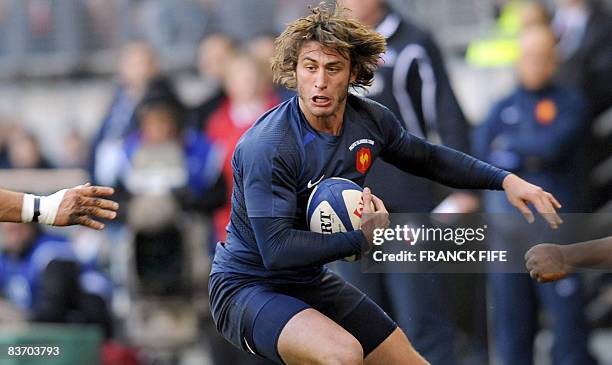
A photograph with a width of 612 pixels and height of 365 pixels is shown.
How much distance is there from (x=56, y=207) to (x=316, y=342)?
4.07 feet

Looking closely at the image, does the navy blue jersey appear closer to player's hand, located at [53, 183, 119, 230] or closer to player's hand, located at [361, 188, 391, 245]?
player's hand, located at [361, 188, 391, 245]

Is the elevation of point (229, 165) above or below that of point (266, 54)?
below

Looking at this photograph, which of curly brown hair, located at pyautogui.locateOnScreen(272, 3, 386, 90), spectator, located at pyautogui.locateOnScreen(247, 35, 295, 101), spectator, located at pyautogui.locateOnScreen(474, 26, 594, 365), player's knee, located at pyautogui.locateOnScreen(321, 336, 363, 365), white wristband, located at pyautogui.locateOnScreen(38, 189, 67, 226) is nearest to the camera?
player's knee, located at pyautogui.locateOnScreen(321, 336, 363, 365)

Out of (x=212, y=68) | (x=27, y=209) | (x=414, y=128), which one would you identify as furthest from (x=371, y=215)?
(x=212, y=68)

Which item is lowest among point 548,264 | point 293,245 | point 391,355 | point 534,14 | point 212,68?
point 391,355

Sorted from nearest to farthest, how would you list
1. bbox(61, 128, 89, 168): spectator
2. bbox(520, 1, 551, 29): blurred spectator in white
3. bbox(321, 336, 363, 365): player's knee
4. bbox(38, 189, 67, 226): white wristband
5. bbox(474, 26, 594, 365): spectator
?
bbox(321, 336, 363, 365): player's knee, bbox(38, 189, 67, 226): white wristband, bbox(520, 1, 551, 29): blurred spectator in white, bbox(474, 26, 594, 365): spectator, bbox(61, 128, 89, 168): spectator

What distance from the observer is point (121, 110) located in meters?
7.67

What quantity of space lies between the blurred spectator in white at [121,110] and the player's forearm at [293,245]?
274 cm

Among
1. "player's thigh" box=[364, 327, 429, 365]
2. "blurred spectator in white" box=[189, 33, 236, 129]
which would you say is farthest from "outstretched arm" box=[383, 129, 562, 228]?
"blurred spectator in white" box=[189, 33, 236, 129]

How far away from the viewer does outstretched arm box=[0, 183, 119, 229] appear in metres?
5.21

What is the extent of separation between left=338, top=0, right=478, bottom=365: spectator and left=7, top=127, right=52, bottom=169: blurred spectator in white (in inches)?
82.9

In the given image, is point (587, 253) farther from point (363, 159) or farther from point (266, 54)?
point (266, 54)

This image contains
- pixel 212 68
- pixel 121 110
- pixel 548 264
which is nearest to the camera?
pixel 548 264

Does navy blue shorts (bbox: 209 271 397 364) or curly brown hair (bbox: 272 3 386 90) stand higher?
curly brown hair (bbox: 272 3 386 90)
